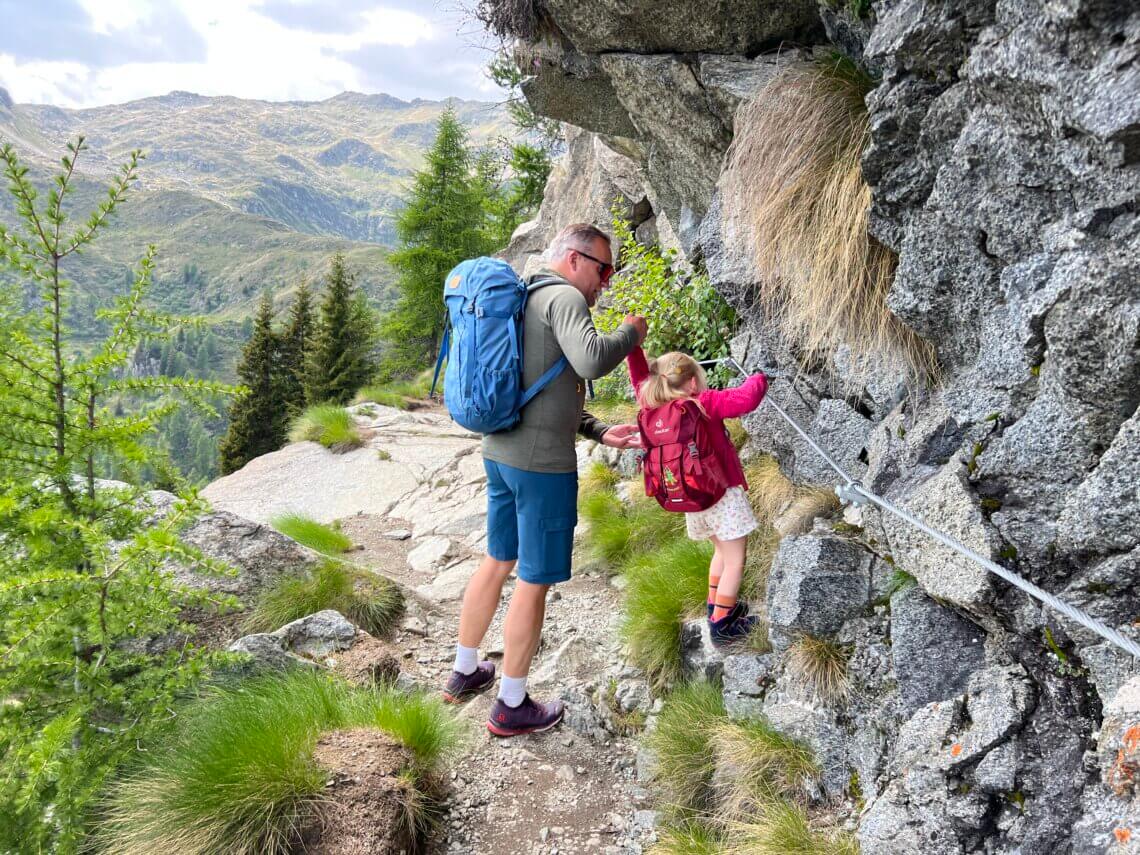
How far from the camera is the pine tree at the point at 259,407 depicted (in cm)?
2906

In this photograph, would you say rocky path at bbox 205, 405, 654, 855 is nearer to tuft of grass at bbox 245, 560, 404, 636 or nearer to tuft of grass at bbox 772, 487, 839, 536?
tuft of grass at bbox 245, 560, 404, 636

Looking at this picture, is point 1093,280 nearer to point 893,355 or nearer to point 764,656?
point 893,355

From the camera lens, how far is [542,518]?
3.86 meters

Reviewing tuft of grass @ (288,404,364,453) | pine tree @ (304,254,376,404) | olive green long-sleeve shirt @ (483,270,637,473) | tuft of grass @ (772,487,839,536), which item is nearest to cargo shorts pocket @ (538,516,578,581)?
olive green long-sleeve shirt @ (483,270,637,473)

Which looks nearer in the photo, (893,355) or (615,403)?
(893,355)

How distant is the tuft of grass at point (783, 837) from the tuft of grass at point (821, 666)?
0.59m

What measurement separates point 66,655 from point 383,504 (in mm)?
8131

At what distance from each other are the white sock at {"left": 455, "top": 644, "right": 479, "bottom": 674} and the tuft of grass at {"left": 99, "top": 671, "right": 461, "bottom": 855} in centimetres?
67

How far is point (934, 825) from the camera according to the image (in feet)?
8.45

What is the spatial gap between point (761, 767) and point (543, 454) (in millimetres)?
2003

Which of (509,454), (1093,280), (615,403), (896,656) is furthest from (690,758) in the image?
(615,403)

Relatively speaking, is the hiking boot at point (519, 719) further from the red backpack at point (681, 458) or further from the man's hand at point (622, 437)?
the man's hand at point (622, 437)

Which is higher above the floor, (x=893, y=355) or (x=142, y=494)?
(x=893, y=355)

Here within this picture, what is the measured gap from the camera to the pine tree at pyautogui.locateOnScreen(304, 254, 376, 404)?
92.3ft
